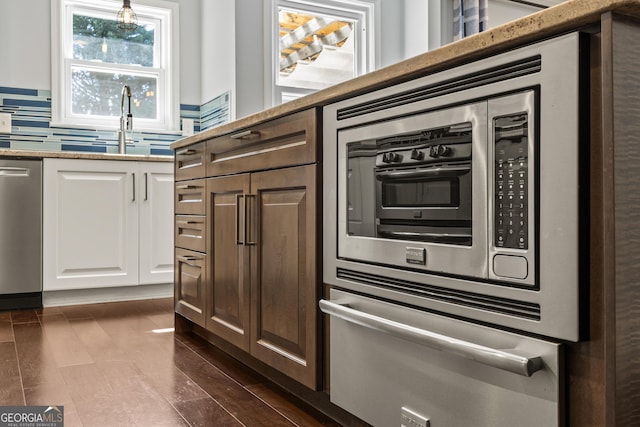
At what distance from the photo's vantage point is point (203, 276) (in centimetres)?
239

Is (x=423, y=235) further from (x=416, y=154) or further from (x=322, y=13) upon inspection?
(x=322, y=13)

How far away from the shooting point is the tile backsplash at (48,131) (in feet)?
12.5

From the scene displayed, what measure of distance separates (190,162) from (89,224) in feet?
4.02

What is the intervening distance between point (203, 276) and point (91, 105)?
2311 mm

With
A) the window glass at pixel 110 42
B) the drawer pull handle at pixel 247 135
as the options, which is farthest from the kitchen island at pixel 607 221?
the window glass at pixel 110 42

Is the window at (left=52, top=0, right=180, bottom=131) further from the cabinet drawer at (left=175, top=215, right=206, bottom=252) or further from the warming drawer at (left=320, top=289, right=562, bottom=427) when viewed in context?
the warming drawer at (left=320, top=289, right=562, bottom=427)

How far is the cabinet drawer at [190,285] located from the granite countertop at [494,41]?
1.17 m

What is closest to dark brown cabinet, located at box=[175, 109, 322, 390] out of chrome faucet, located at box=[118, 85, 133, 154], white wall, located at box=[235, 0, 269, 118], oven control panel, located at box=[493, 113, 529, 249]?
oven control panel, located at box=[493, 113, 529, 249]

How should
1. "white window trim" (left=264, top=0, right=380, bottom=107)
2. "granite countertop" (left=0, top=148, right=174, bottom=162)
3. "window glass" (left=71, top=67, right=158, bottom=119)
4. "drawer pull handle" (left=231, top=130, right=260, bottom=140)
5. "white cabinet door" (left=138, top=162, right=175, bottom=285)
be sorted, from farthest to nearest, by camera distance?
"window glass" (left=71, top=67, right=158, bottom=119) → "white window trim" (left=264, top=0, right=380, bottom=107) → "white cabinet door" (left=138, top=162, right=175, bottom=285) → "granite countertop" (left=0, top=148, right=174, bottom=162) → "drawer pull handle" (left=231, top=130, right=260, bottom=140)

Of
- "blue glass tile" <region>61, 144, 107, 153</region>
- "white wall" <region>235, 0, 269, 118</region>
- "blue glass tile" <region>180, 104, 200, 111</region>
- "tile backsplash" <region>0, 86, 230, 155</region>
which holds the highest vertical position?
"white wall" <region>235, 0, 269, 118</region>

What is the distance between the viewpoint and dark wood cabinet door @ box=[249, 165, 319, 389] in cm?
159

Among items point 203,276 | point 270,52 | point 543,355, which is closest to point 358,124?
point 543,355

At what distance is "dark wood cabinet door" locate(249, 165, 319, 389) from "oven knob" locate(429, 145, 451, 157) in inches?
19.1

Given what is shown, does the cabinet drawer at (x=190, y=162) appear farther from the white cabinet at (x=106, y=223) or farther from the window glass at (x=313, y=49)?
the window glass at (x=313, y=49)
